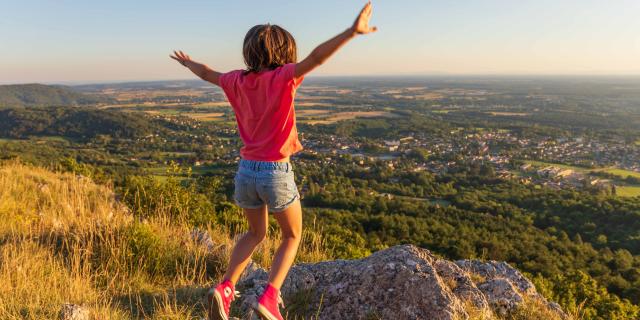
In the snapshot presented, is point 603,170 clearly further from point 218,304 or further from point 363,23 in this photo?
point 218,304

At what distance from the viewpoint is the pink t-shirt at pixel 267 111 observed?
1976 millimetres

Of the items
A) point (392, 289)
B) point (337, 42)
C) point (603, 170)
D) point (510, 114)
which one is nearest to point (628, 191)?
point (603, 170)

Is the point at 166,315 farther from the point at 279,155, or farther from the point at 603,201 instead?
the point at 603,201

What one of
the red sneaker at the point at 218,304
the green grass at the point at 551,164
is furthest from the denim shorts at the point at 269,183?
the green grass at the point at 551,164

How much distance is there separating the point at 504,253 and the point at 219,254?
2049 cm

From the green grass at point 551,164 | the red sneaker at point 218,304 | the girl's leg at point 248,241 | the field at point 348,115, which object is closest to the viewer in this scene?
the red sneaker at point 218,304

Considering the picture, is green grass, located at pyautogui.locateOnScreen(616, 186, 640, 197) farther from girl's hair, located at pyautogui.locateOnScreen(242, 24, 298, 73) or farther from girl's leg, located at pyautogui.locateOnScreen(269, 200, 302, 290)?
girl's hair, located at pyautogui.locateOnScreen(242, 24, 298, 73)

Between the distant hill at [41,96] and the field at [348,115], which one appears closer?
the field at [348,115]

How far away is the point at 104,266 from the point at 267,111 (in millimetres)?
2221

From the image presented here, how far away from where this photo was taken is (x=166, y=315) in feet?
6.92

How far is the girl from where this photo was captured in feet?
6.57

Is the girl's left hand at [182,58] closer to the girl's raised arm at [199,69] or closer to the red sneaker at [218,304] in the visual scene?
the girl's raised arm at [199,69]

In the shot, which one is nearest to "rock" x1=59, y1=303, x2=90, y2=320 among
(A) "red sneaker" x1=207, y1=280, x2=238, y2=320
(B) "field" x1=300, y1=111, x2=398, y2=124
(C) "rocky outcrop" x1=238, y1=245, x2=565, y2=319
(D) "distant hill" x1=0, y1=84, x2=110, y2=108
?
(A) "red sneaker" x1=207, y1=280, x2=238, y2=320

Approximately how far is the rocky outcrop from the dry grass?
1.94ft
